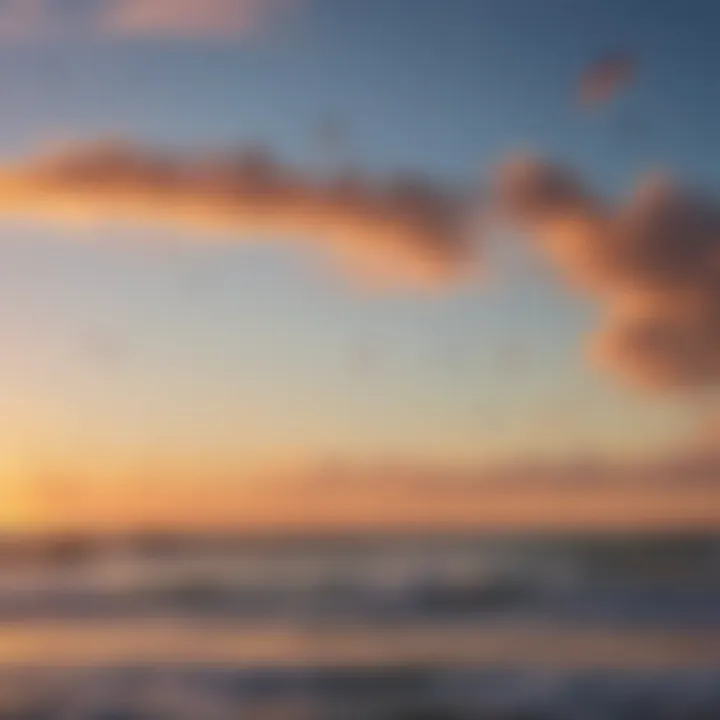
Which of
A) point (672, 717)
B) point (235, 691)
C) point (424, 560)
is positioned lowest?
point (672, 717)

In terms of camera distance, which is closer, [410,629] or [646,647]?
[646,647]

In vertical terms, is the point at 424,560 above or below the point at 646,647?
above

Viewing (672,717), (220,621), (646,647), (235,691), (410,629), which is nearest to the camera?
(672,717)

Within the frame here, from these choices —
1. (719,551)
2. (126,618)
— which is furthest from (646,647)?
(719,551)

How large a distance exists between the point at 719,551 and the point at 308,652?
5.46 m

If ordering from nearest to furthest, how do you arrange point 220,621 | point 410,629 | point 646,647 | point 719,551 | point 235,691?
point 235,691
point 646,647
point 410,629
point 220,621
point 719,551

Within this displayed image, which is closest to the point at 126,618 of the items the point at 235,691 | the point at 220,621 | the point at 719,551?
the point at 220,621

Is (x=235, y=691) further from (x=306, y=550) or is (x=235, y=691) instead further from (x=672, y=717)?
(x=306, y=550)

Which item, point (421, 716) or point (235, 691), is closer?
point (421, 716)

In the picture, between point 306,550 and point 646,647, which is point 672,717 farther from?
point 306,550

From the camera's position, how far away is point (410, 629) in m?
7.36

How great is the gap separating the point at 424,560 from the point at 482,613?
345 cm

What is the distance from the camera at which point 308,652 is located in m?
6.55

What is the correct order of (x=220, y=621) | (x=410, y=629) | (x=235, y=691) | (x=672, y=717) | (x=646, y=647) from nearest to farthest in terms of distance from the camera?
(x=672, y=717), (x=235, y=691), (x=646, y=647), (x=410, y=629), (x=220, y=621)
